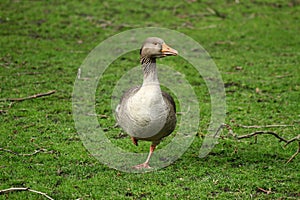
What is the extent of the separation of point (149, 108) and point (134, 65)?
7049mm

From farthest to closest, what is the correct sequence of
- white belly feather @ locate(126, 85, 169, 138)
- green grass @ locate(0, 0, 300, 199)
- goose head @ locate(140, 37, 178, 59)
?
goose head @ locate(140, 37, 178, 59) < green grass @ locate(0, 0, 300, 199) < white belly feather @ locate(126, 85, 169, 138)

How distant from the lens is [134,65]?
13.4 metres

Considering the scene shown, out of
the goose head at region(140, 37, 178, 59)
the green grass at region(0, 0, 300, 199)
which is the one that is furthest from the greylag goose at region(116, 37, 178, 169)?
the green grass at region(0, 0, 300, 199)

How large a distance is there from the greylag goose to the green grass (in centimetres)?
74

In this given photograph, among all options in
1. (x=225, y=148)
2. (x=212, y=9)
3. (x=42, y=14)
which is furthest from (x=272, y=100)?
(x=42, y=14)

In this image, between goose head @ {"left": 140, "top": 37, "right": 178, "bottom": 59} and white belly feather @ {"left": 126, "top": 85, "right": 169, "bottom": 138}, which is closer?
white belly feather @ {"left": 126, "top": 85, "right": 169, "bottom": 138}

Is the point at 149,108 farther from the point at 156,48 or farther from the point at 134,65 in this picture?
the point at 134,65

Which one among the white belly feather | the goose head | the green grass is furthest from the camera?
the goose head

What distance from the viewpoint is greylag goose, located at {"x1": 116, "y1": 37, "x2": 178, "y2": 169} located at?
6492 mm

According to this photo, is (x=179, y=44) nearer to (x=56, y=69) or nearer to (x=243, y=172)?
(x=56, y=69)

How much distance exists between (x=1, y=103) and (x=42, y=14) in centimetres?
832

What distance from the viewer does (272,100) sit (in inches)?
426

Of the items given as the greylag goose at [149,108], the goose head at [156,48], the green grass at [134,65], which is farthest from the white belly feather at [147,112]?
the green grass at [134,65]

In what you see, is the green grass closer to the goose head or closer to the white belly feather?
the white belly feather
